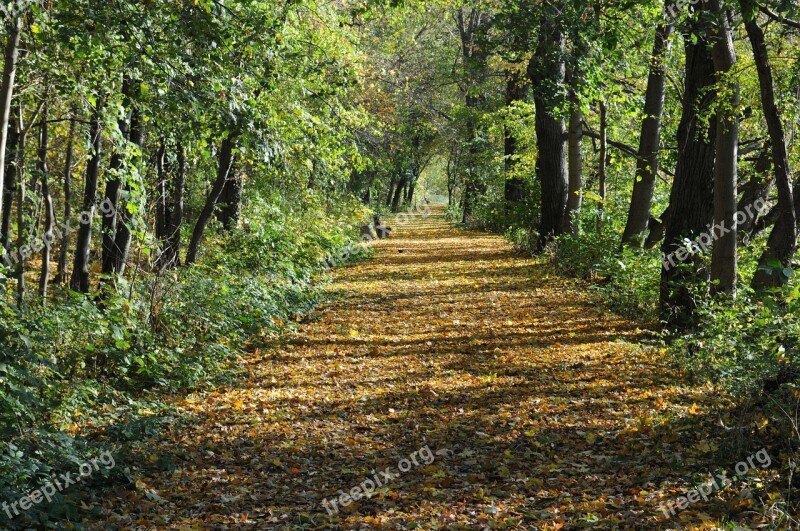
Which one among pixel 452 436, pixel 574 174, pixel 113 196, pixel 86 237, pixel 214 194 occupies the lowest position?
pixel 452 436

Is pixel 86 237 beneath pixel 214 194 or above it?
beneath

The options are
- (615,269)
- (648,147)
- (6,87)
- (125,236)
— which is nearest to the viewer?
(6,87)

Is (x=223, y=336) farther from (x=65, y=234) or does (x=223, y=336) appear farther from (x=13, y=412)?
(x=65, y=234)

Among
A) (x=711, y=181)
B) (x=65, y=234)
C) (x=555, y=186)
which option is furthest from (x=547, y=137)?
(x=65, y=234)

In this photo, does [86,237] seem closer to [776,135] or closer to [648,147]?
[776,135]

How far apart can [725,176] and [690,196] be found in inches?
56.4

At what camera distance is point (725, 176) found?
24.6 ft

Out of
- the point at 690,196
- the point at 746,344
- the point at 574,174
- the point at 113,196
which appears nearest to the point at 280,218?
the point at 113,196

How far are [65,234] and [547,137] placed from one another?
11.7 metres

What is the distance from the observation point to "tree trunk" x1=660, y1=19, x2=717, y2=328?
28.5 feet

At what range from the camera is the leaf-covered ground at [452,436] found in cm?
477

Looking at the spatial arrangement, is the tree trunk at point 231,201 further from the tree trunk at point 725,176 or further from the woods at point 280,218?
the tree trunk at point 725,176

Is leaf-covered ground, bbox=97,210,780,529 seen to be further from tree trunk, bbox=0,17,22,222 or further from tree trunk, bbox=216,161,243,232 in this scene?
tree trunk, bbox=216,161,243,232

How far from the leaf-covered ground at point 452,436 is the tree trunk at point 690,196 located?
80cm
